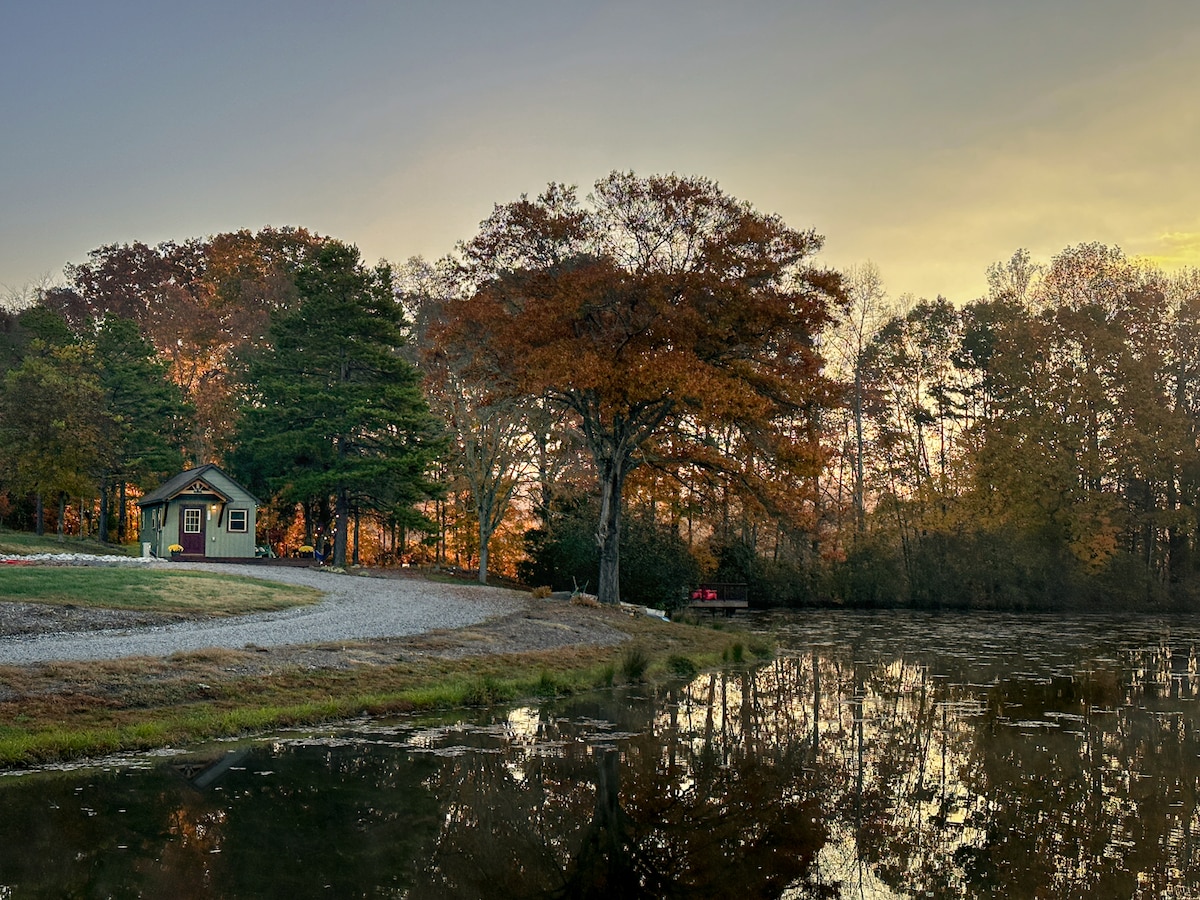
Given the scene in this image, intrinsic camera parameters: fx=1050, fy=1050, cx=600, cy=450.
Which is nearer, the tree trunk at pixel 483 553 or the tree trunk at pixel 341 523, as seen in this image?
the tree trunk at pixel 483 553

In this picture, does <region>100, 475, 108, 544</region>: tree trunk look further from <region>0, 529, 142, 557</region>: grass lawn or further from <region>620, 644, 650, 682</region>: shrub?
<region>620, 644, 650, 682</region>: shrub

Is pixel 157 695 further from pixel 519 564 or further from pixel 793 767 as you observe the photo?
pixel 519 564

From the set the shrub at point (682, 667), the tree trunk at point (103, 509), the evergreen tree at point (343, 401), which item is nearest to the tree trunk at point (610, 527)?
the shrub at point (682, 667)

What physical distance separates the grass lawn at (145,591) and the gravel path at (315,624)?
3.21 feet

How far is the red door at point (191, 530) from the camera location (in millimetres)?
46938

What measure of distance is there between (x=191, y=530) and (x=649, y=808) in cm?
4240

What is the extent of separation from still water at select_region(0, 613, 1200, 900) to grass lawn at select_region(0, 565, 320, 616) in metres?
11.5

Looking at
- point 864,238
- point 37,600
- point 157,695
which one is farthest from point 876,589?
point 157,695

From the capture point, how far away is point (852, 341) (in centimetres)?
4669

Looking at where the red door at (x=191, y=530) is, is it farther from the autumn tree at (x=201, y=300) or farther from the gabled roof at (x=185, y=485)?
the autumn tree at (x=201, y=300)

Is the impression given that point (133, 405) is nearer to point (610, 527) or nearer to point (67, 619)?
point (610, 527)

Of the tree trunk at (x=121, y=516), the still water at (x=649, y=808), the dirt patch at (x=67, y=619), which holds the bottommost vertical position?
the still water at (x=649, y=808)

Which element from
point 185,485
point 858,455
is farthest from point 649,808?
point 185,485

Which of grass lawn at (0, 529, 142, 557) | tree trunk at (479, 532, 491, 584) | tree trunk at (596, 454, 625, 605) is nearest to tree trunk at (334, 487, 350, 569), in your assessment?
tree trunk at (479, 532, 491, 584)
